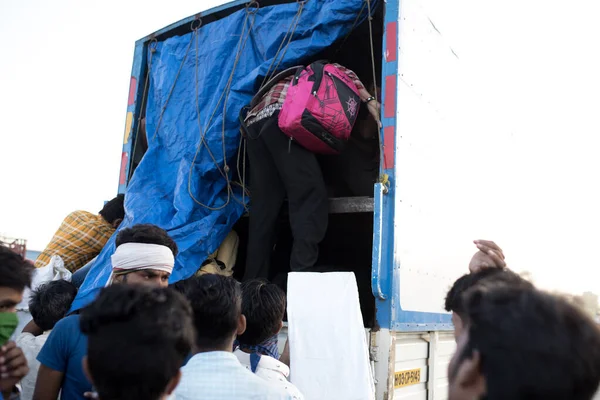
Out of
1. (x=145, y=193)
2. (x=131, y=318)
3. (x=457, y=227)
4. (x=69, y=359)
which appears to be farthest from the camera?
(x=457, y=227)

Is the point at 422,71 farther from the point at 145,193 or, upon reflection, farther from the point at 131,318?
the point at 131,318

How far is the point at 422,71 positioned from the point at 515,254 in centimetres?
228

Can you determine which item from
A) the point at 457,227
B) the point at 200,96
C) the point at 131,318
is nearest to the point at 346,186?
the point at 457,227

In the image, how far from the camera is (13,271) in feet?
4.44

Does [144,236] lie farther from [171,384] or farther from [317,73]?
[317,73]

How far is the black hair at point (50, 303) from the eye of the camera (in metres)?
2.46

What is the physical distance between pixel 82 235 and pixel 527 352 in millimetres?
3158

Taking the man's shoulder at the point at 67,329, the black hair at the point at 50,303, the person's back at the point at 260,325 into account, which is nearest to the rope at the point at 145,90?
the black hair at the point at 50,303

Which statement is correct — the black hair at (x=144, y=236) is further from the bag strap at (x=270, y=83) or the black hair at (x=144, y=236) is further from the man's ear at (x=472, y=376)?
the man's ear at (x=472, y=376)

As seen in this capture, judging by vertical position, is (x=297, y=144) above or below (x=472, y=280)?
above

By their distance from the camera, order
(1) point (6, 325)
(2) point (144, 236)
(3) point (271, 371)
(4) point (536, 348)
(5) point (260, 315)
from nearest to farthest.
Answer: (4) point (536, 348) → (1) point (6, 325) → (3) point (271, 371) → (5) point (260, 315) → (2) point (144, 236)

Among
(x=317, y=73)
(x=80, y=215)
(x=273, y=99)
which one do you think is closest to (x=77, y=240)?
(x=80, y=215)

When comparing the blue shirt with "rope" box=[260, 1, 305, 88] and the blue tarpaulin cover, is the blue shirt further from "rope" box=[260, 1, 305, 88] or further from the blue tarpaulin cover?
"rope" box=[260, 1, 305, 88]

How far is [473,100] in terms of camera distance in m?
4.05
